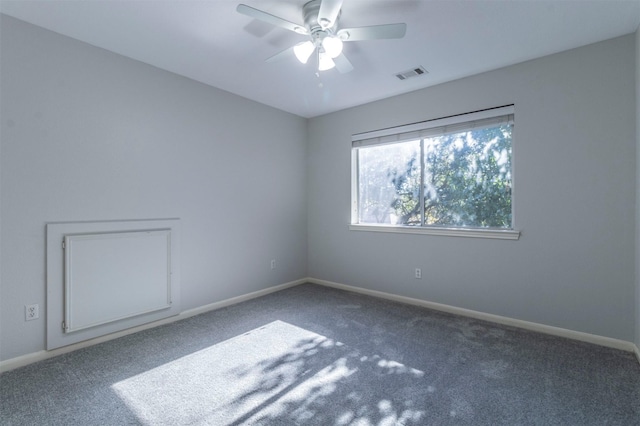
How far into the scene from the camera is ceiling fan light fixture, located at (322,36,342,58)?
79.7 inches

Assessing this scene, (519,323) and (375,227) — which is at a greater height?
(375,227)

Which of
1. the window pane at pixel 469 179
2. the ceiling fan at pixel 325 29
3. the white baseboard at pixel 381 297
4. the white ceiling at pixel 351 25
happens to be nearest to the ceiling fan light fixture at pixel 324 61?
the ceiling fan at pixel 325 29

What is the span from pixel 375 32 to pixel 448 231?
6.92ft

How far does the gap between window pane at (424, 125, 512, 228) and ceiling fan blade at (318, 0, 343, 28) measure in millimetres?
1963

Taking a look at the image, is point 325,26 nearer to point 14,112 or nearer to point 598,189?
point 14,112

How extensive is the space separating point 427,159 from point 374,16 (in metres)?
1.75

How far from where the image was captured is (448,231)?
322 centimetres

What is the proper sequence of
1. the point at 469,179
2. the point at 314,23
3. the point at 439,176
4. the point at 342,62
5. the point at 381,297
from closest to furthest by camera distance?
the point at 314,23 → the point at 342,62 → the point at 469,179 → the point at 439,176 → the point at 381,297

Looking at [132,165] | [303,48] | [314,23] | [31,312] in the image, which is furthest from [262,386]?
[314,23]

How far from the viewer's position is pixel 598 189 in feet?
8.04

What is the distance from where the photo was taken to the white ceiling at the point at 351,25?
79.0 inches

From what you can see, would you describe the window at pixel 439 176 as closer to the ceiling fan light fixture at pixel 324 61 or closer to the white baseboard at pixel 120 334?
the ceiling fan light fixture at pixel 324 61

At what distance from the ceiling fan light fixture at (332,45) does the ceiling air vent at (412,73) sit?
1.12 m

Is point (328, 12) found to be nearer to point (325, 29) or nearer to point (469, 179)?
point (325, 29)
